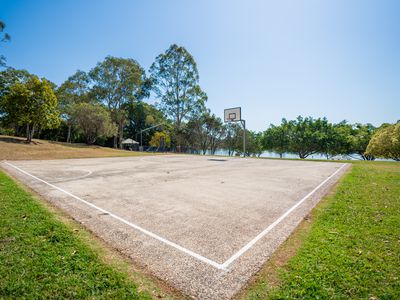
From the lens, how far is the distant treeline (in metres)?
24.6

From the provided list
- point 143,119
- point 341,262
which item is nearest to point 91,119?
point 143,119

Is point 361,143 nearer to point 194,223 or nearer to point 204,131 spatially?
point 204,131

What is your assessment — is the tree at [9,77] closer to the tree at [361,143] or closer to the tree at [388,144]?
the tree at [388,144]

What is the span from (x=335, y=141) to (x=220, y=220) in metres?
48.0

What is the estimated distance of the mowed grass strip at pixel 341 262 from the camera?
2002 millimetres

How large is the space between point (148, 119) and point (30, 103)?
25534 millimetres

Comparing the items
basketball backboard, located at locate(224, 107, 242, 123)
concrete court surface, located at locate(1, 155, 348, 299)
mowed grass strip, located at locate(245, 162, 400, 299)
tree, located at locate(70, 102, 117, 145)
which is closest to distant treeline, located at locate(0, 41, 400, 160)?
tree, located at locate(70, 102, 117, 145)

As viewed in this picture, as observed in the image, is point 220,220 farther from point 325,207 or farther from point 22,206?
point 22,206

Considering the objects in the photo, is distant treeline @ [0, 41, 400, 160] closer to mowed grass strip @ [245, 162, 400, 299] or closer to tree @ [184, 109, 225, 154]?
tree @ [184, 109, 225, 154]

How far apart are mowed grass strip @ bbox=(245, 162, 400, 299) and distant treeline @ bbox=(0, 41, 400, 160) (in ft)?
Answer: 91.6

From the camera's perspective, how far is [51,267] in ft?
7.60

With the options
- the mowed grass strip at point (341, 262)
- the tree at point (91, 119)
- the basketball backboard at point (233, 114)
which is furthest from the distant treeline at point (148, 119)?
the mowed grass strip at point (341, 262)

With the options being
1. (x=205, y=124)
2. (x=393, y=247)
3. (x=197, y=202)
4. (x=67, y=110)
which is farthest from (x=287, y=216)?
(x=205, y=124)

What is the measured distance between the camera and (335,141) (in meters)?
42.8
